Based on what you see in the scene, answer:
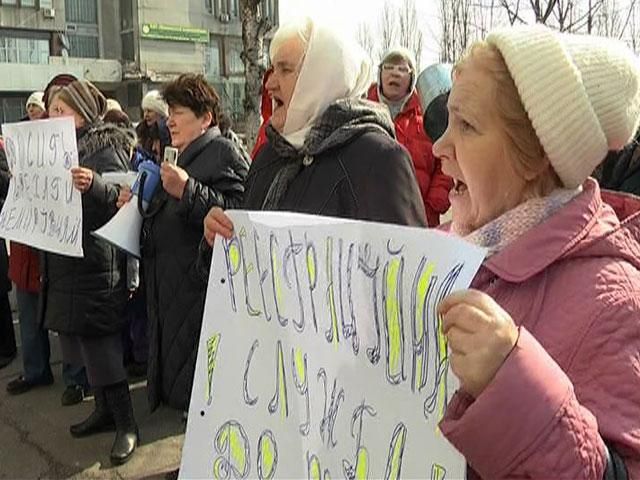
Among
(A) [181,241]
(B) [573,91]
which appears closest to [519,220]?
(B) [573,91]

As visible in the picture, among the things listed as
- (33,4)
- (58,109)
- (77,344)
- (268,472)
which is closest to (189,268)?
(77,344)

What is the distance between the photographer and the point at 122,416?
3.35m

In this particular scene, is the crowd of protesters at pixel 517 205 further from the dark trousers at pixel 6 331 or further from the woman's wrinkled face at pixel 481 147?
the dark trousers at pixel 6 331

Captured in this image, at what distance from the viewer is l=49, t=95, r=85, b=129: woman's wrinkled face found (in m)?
3.27

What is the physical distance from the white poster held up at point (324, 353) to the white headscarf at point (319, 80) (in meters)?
0.56

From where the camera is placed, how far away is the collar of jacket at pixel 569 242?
96 centimetres

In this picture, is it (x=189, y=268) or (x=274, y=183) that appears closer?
(x=274, y=183)

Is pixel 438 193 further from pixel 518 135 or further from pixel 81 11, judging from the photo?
pixel 81 11

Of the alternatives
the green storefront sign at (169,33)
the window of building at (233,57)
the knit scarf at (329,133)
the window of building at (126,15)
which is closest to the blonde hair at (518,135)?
the knit scarf at (329,133)

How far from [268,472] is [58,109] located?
2508 mm

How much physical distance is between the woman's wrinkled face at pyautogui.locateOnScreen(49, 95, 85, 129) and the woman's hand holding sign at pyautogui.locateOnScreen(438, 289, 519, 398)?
281 cm

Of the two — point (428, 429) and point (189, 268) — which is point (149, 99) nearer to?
point (189, 268)

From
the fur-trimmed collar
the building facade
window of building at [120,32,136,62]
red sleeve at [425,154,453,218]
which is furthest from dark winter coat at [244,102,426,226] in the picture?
window of building at [120,32,136,62]

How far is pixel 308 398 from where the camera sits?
126 centimetres
